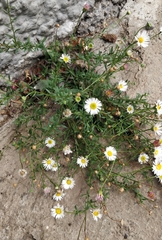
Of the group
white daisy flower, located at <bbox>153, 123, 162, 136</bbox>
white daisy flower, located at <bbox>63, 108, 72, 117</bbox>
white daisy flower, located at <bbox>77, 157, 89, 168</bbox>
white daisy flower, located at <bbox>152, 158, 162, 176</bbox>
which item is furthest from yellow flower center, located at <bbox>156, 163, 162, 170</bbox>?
white daisy flower, located at <bbox>63, 108, 72, 117</bbox>

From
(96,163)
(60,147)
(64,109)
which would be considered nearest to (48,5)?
(64,109)

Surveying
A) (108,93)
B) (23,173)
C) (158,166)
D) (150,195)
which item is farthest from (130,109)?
(23,173)

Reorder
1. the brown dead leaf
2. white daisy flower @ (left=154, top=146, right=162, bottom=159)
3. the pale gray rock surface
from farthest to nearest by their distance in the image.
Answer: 1. the brown dead leaf
2. white daisy flower @ (left=154, top=146, right=162, bottom=159)
3. the pale gray rock surface

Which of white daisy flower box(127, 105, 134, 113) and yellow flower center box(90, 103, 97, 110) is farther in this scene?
white daisy flower box(127, 105, 134, 113)

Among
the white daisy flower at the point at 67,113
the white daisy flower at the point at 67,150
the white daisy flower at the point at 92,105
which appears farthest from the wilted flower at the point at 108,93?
the white daisy flower at the point at 67,150

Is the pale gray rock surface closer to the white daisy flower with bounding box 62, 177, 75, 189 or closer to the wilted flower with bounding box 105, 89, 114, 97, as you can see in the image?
the wilted flower with bounding box 105, 89, 114, 97

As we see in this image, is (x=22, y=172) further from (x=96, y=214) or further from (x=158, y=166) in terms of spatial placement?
(x=158, y=166)
